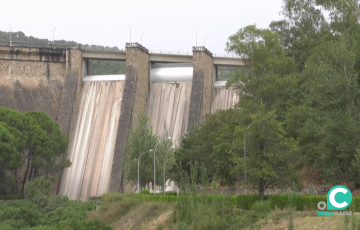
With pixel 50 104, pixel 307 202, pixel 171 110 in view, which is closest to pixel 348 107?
pixel 307 202

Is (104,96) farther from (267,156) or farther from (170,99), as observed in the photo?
(267,156)

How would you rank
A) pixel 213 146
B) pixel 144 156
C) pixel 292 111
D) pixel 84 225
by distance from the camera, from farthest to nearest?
pixel 144 156, pixel 292 111, pixel 213 146, pixel 84 225

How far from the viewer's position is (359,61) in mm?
42062

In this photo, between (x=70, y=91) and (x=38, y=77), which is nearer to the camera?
(x=70, y=91)

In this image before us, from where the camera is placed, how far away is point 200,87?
64.0m

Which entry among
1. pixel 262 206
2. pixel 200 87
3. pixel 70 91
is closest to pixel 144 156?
pixel 200 87

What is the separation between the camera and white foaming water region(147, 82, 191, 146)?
6594cm

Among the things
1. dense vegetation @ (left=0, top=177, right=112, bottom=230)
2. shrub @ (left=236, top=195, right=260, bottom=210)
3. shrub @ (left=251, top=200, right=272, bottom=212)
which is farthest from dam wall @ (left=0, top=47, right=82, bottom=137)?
shrub @ (left=251, top=200, right=272, bottom=212)

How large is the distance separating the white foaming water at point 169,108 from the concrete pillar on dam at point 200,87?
2.54 meters

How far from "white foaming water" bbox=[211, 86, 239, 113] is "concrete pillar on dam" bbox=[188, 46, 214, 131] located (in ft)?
2.55

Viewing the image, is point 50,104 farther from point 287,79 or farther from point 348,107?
point 348,107

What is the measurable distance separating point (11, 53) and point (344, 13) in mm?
38169

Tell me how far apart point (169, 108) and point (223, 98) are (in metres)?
6.27

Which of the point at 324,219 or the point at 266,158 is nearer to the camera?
the point at 324,219
